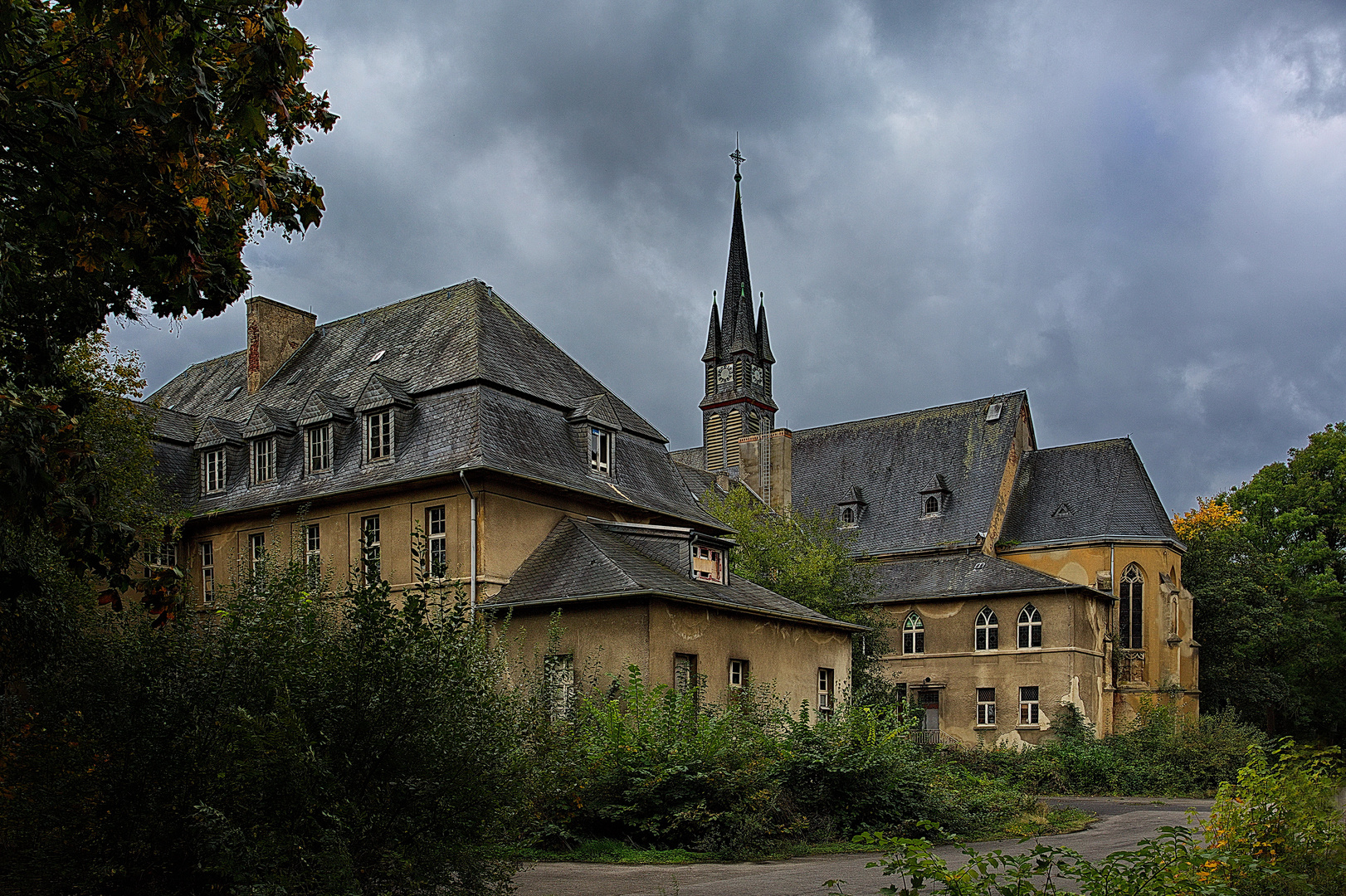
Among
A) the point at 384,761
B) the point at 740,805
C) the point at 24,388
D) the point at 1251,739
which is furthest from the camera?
the point at 1251,739

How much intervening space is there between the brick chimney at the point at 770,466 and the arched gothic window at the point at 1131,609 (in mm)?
13689

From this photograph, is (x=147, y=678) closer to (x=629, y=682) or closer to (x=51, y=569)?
(x=51, y=569)

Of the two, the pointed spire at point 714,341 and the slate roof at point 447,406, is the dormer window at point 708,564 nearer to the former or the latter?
the slate roof at point 447,406

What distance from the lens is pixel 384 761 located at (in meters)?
8.26

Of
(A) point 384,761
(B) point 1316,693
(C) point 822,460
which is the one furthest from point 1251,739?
(A) point 384,761

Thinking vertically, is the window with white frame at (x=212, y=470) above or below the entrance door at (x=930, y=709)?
above

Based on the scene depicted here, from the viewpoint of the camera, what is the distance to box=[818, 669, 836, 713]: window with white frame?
27.9 metres

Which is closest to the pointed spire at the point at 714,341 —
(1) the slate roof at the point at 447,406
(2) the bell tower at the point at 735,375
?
(2) the bell tower at the point at 735,375

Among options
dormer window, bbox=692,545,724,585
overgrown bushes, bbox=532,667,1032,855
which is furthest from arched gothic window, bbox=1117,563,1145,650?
overgrown bushes, bbox=532,667,1032,855

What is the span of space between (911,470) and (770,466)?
6.22m

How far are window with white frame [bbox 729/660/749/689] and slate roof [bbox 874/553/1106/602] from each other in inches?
790

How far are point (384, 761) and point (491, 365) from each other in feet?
65.3

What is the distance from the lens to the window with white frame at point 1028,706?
137 feet

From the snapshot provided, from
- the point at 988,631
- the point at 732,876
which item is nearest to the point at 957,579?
the point at 988,631
